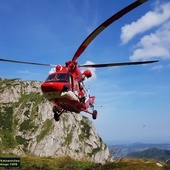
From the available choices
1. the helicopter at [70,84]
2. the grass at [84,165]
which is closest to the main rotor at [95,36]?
the helicopter at [70,84]

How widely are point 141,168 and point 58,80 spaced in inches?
827

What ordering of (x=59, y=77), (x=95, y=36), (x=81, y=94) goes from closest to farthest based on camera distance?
(x=95, y=36) < (x=59, y=77) < (x=81, y=94)

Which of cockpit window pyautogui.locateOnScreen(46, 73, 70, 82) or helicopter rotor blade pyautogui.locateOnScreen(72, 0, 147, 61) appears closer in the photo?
helicopter rotor blade pyautogui.locateOnScreen(72, 0, 147, 61)

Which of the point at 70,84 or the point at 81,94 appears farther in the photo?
the point at 81,94

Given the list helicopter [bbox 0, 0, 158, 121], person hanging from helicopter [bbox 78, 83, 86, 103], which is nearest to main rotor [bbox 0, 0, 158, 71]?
helicopter [bbox 0, 0, 158, 121]

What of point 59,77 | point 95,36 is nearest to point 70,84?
point 59,77

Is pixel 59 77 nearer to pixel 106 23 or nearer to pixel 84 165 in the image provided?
pixel 106 23

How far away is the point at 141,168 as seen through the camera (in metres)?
37.9

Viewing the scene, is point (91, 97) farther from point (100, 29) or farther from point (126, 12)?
point (126, 12)

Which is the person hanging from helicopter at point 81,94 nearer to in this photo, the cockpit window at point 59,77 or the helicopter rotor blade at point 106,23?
the cockpit window at point 59,77

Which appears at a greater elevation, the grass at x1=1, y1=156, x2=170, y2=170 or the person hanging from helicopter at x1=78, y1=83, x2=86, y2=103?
the person hanging from helicopter at x1=78, y1=83, x2=86, y2=103

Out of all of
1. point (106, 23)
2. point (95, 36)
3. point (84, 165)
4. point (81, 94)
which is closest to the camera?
point (106, 23)

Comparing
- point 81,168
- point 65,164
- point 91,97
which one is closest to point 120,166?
point 81,168

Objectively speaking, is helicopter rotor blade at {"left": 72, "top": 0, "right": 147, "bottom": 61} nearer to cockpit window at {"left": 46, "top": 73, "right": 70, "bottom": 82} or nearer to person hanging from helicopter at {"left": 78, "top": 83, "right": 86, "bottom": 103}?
cockpit window at {"left": 46, "top": 73, "right": 70, "bottom": 82}
